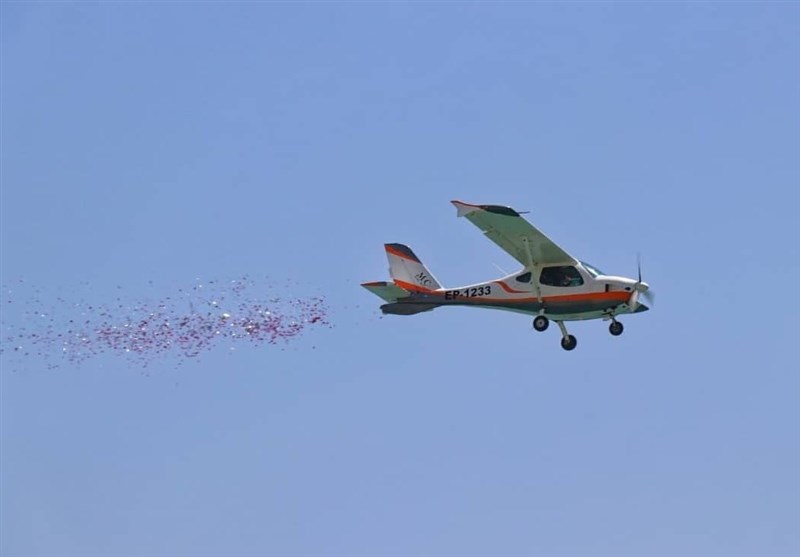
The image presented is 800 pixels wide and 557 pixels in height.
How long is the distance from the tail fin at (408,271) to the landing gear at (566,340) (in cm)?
404

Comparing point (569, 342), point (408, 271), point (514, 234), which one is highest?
point (514, 234)

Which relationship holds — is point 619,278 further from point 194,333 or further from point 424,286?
point 194,333

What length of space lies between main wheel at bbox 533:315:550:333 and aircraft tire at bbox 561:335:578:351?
4.20 feet

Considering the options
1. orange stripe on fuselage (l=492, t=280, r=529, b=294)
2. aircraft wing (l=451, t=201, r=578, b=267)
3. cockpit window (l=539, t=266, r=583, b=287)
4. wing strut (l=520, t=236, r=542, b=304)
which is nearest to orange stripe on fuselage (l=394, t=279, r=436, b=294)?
orange stripe on fuselage (l=492, t=280, r=529, b=294)

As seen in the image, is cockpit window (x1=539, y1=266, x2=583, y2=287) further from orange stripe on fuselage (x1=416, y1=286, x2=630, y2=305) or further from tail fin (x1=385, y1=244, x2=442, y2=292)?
tail fin (x1=385, y1=244, x2=442, y2=292)

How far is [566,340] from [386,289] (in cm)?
565

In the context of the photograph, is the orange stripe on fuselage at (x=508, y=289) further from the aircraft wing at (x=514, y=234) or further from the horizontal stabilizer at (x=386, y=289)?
the horizontal stabilizer at (x=386, y=289)

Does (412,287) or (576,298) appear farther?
(412,287)

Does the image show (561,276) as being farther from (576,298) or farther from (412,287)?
(412,287)

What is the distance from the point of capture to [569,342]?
58.1 meters

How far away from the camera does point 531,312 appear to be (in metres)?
57.3

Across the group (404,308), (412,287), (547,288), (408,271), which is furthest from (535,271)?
(408,271)

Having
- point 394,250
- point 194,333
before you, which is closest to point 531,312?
point 394,250

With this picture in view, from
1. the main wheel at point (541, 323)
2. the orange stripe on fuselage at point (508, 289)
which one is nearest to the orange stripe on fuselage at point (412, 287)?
the orange stripe on fuselage at point (508, 289)
